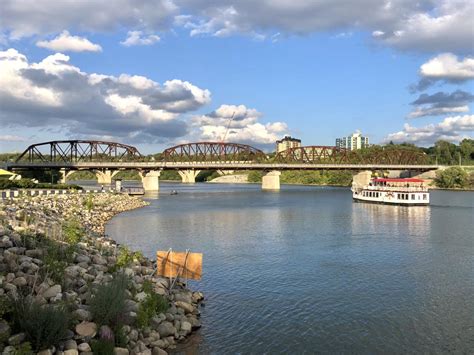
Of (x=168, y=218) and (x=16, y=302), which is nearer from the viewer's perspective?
(x=16, y=302)

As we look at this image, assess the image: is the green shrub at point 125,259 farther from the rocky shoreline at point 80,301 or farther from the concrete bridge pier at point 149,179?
the concrete bridge pier at point 149,179

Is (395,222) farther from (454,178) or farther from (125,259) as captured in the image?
(454,178)

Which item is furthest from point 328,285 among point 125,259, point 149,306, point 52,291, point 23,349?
point 23,349

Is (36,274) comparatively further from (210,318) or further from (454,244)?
(454,244)

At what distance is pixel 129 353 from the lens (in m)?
16.1

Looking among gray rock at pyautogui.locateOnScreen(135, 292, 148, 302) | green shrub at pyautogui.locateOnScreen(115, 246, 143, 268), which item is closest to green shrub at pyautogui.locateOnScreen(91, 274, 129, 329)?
gray rock at pyautogui.locateOnScreen(135, 292, 148, 302)

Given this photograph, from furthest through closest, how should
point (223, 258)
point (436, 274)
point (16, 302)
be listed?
1. point (223, 258)
2. point (436, 274)
3. point (16, 302)

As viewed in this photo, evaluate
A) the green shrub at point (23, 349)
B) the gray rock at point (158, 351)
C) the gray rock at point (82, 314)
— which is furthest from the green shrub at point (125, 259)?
the green shrub at point (23, 349)

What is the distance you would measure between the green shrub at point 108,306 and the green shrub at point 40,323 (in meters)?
1.41

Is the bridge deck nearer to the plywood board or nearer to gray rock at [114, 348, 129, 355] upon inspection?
the plywood board

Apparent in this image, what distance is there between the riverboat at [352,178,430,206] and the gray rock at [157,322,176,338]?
7894 centimetres

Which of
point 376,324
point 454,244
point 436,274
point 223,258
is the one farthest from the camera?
point 454,244

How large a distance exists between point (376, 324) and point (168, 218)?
4920 cm

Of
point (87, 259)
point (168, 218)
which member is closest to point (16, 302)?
point (87, 259)
